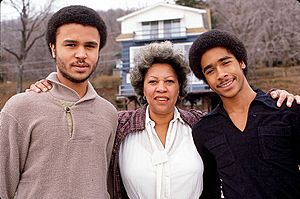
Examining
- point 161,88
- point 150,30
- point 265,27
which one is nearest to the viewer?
point 161,88

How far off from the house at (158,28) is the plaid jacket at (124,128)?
18066mm

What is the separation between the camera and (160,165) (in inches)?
125

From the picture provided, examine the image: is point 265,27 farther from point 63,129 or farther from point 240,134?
point 63,129

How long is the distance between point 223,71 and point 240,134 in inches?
17.9

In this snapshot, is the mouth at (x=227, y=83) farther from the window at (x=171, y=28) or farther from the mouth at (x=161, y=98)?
the window at (x=171, y=28)

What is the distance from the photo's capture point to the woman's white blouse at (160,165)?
Answer: 10.4 ft

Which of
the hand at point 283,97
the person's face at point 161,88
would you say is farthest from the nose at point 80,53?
the hand at point 283,97

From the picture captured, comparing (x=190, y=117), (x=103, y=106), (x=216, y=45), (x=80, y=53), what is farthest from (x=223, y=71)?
(x=80, y=53)

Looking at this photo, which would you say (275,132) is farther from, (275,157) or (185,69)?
(185,69)

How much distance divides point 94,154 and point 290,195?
4.17ft

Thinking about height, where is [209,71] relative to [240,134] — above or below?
above

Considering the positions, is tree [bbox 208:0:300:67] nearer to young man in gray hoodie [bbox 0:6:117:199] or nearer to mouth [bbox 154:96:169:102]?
mouth [bbox 154:96:169:102]

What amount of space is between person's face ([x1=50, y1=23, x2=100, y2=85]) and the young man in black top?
81 centimetres

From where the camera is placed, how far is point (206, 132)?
3.12 m
